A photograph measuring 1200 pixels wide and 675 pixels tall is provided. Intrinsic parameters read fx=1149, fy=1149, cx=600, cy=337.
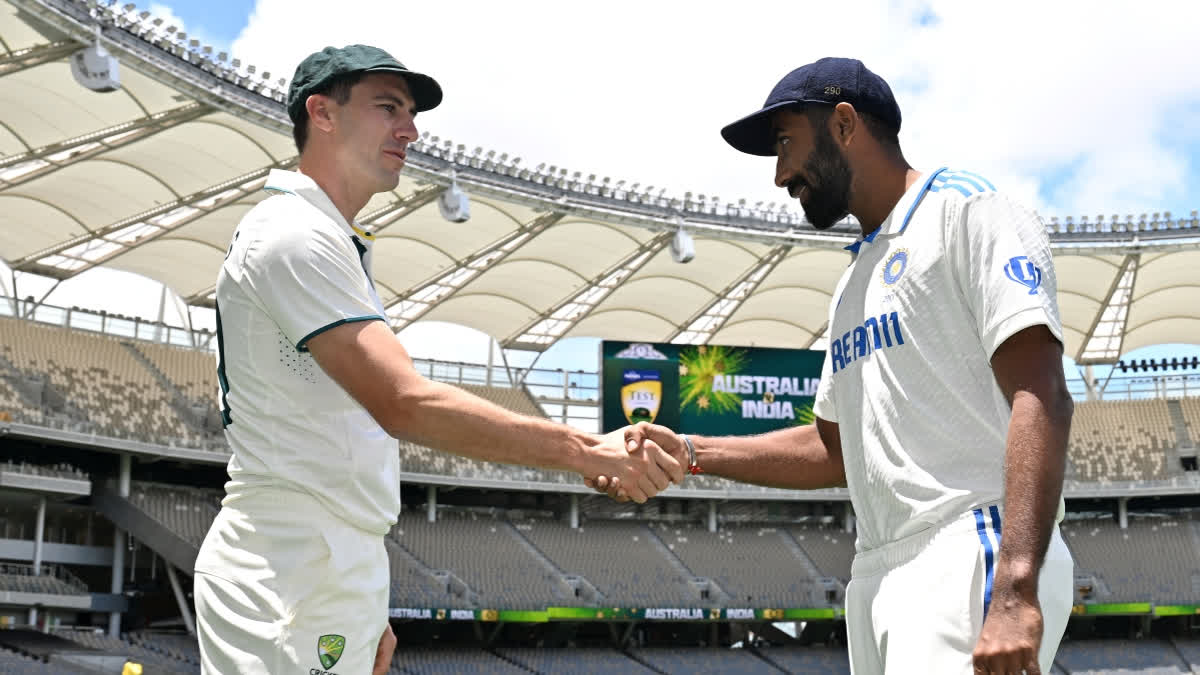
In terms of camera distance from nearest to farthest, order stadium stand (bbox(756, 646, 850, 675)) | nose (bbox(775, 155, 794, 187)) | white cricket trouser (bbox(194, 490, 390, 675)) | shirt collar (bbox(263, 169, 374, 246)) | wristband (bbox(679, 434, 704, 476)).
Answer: white cricket trouser (bbox(194, 490, 390, 675)) < shirt collar (bbox(263, 169, 374, 246)) < nose (bbox(775, 155, 794, 187)) < wristband (bbox(679, 434, 704, 476)) < stadium stand (bbox(756, 646, 850, 675))

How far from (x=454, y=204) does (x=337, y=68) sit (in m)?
29.7

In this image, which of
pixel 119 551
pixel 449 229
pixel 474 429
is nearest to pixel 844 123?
pixel 474 429

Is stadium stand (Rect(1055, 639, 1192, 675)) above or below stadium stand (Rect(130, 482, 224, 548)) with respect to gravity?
below

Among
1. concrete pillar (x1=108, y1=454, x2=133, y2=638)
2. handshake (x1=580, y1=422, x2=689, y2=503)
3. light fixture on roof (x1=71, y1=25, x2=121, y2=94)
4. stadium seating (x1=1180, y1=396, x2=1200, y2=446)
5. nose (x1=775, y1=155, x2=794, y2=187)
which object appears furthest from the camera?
stadium seating (x1=1180, y1=396, x2=1200, y2=446)

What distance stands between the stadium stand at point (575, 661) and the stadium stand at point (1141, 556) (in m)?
17.7

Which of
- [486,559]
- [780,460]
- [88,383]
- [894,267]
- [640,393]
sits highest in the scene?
[640,393]

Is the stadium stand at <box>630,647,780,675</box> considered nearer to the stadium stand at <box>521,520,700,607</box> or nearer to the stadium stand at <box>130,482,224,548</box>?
the stadium stand at <box>521,520,700,607</box>

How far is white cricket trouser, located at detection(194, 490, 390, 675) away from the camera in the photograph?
296 cm

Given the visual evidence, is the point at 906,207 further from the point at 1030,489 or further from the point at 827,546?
the point at 827,546

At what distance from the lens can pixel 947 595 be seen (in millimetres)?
3076

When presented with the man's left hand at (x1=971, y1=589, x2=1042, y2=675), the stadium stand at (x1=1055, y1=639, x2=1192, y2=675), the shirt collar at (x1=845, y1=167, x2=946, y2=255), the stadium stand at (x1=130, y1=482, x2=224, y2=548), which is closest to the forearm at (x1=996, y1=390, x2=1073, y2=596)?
the man's left hand at (x1=971, y1=589, x2=1042, y2=675)

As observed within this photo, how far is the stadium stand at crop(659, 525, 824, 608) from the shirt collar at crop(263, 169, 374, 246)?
129 ft

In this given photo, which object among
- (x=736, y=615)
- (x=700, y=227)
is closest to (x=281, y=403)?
(x=700, y=227)

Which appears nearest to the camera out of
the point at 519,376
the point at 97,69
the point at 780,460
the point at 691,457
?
the point at 780,460
